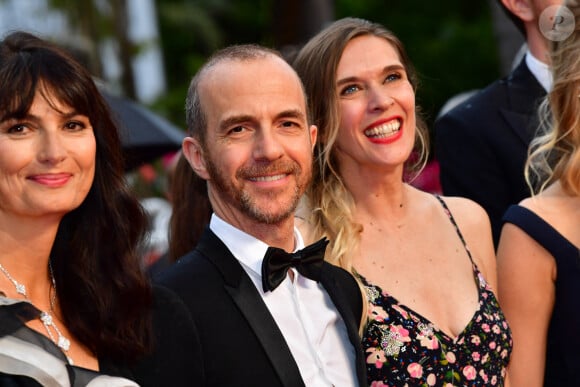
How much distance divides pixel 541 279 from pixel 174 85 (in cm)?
2707

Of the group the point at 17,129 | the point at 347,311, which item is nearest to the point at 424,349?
the point at 347,311

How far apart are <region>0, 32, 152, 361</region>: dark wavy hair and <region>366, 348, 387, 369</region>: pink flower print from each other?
34.7 inches

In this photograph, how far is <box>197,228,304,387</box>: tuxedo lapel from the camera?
3.55 metres

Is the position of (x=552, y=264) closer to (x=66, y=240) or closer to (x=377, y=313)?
(x=377, y=313)

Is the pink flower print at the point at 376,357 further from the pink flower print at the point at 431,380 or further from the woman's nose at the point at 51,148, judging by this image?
the woman's nose at the point at 51,148

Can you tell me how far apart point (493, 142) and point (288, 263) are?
5.82 feet

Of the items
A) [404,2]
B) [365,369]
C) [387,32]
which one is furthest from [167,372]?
[404,2]

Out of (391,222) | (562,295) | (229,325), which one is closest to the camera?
(229,325)

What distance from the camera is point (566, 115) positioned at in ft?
14.4

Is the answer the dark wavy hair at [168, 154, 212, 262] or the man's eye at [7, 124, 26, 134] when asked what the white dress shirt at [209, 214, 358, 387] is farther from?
the dark wavy hair at [168, 154, 212, 262]

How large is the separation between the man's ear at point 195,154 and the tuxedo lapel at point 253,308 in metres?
0.22

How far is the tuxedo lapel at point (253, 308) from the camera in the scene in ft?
11.7

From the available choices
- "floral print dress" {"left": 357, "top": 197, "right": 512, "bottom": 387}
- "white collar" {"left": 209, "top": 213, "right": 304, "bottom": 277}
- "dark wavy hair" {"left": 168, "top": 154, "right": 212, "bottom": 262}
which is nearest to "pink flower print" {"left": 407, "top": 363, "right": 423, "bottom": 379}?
"floral print dress" {"left": 357, "top": 197, "right": 512, "bottom": 387}

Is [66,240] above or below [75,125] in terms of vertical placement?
below
